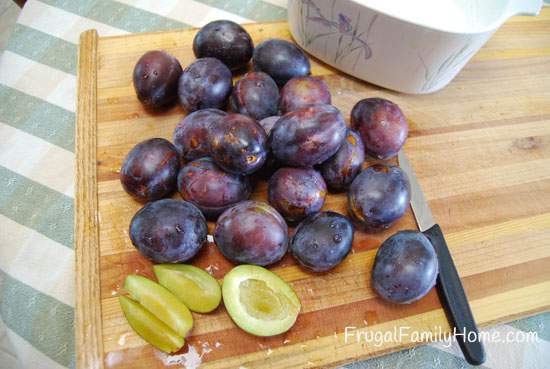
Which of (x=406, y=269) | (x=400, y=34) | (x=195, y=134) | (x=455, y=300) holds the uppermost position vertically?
(x=400, y=34)

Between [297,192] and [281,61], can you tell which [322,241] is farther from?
[281,61]

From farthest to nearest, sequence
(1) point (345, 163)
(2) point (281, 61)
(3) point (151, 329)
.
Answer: (2) point (281, 61) < (1) point (345, 163) < (3) point (151, 329)

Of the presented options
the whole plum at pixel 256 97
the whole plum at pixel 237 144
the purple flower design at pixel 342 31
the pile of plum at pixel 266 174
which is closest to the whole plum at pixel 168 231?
the pile of plum at pixel 266 174

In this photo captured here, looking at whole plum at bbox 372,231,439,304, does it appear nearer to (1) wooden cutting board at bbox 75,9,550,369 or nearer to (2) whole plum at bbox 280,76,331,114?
(1) wooden cutting board at bbox 75,9,550,369

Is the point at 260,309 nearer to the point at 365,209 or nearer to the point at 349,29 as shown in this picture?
the point at 365,209

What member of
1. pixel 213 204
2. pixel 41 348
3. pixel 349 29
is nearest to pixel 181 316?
pixel 213 204

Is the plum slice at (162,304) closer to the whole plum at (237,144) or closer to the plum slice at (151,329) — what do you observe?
the plum slice at (151,329)

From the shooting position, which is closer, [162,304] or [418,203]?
[162,304]

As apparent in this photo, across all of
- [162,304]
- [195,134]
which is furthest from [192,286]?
[195,134]
